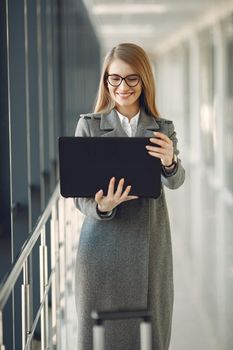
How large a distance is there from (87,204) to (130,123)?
0.18 m

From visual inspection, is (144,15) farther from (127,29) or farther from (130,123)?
(130,123)

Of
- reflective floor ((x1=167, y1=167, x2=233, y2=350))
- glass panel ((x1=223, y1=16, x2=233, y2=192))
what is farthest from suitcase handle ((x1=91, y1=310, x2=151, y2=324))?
glass panel ((x1=223, y1=16, x2=233, y2=192))

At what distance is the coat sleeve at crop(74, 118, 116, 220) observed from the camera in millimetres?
1408

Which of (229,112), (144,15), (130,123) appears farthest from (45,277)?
(144,15)

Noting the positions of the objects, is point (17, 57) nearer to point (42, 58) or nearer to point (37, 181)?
point (37, 181)

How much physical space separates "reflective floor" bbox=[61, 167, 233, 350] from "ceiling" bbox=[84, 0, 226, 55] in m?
1.51

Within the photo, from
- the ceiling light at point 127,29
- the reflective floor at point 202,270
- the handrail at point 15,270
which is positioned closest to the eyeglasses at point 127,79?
the handrail at point 15,270

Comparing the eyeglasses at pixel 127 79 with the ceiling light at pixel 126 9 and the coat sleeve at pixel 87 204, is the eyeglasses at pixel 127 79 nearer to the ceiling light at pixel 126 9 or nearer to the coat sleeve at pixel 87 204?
the coat sleeve at pixel 87 204

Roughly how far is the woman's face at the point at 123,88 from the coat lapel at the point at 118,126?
0.11 ft

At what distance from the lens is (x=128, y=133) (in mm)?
1488

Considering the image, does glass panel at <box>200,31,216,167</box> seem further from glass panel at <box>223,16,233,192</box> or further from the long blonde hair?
the long blonde hair

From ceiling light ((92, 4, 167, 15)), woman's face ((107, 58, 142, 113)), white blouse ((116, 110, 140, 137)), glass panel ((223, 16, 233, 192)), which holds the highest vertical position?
ceiling light ((92, 4, 167, 15))

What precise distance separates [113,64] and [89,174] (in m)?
0.21

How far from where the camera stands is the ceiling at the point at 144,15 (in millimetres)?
5953
